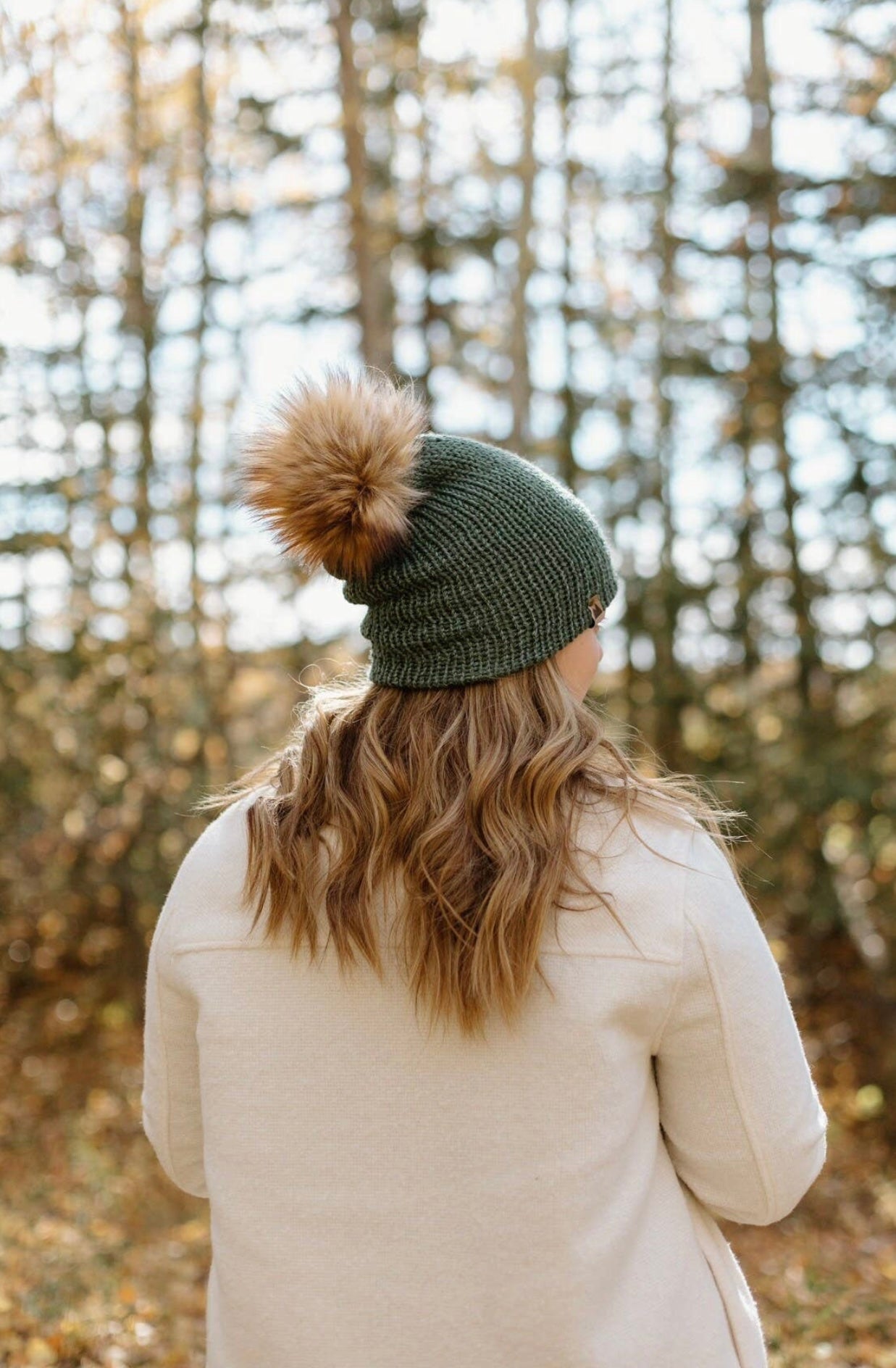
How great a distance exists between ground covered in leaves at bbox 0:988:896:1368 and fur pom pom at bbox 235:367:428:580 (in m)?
3.13

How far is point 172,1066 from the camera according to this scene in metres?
1.60

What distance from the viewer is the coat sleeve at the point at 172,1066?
1513 millimetres

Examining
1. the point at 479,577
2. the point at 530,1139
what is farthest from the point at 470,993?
the point at 479,577

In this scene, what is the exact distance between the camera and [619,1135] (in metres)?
1.34

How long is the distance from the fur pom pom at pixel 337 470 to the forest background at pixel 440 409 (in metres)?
5.42

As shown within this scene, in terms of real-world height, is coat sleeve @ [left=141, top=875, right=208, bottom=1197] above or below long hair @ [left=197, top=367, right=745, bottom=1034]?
below

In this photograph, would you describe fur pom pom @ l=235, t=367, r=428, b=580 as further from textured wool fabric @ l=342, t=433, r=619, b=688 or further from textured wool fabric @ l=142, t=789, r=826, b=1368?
textured wool fabric @ l=142, t=789, r=826, b=1368

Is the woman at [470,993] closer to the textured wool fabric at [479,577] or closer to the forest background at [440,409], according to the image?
the textured wool fabric at [479,577]

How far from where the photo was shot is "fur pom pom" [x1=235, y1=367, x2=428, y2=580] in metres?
1.39

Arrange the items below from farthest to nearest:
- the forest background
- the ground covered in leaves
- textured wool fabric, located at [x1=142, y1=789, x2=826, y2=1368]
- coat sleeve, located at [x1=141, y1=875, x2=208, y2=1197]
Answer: the forest background < the ground covered in leaves < coat sleeve, located at [x1=141, y1=875, x2=208, y2=1197] < textured wool fabric, located at [x1=142, y1=789, x2=826, y2=1368]

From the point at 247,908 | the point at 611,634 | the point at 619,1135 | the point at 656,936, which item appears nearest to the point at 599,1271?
the point at 619,1135

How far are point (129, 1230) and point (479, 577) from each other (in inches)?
211

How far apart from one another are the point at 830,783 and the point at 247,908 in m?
5.65

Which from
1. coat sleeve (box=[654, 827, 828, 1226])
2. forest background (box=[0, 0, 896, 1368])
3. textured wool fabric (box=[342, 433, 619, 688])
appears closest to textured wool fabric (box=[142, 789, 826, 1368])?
coat sleeve (box=[654, 827, 828, 1226])
